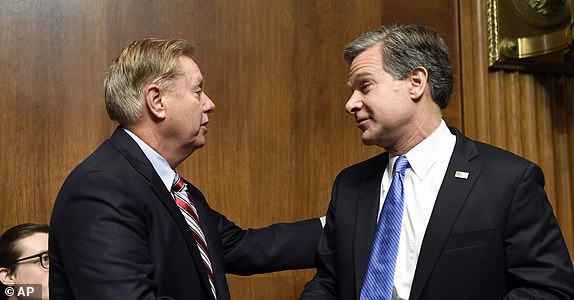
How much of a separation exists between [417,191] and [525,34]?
1.43 m

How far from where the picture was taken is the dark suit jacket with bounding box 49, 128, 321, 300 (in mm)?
2023

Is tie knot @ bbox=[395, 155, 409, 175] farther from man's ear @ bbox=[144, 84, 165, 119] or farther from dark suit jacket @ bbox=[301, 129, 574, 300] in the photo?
man's ear @ bbox=[144, 84, 165, 119]

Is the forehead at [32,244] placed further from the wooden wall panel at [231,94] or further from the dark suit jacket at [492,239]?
the dark suit jacket at [492,239]

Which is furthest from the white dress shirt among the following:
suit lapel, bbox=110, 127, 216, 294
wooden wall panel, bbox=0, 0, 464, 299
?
wooden wall panel, bbox=0, 0, 464, 299

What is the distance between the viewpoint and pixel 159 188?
2.27m

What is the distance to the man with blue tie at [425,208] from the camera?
2104 millimetres

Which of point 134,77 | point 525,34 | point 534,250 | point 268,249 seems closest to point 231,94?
point 268,249

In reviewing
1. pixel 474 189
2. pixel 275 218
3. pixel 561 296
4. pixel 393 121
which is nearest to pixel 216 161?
pixel 275 218

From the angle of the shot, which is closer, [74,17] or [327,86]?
[74,17]

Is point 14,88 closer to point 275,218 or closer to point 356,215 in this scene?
point 275,218

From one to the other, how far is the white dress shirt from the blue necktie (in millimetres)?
15

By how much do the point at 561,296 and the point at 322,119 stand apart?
1451mm

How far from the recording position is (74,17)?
3014 mm

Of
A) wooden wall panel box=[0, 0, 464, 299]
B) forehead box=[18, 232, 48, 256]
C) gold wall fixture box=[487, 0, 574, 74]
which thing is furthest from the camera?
gold wall fixture box=[487, 0, 574, 74]
